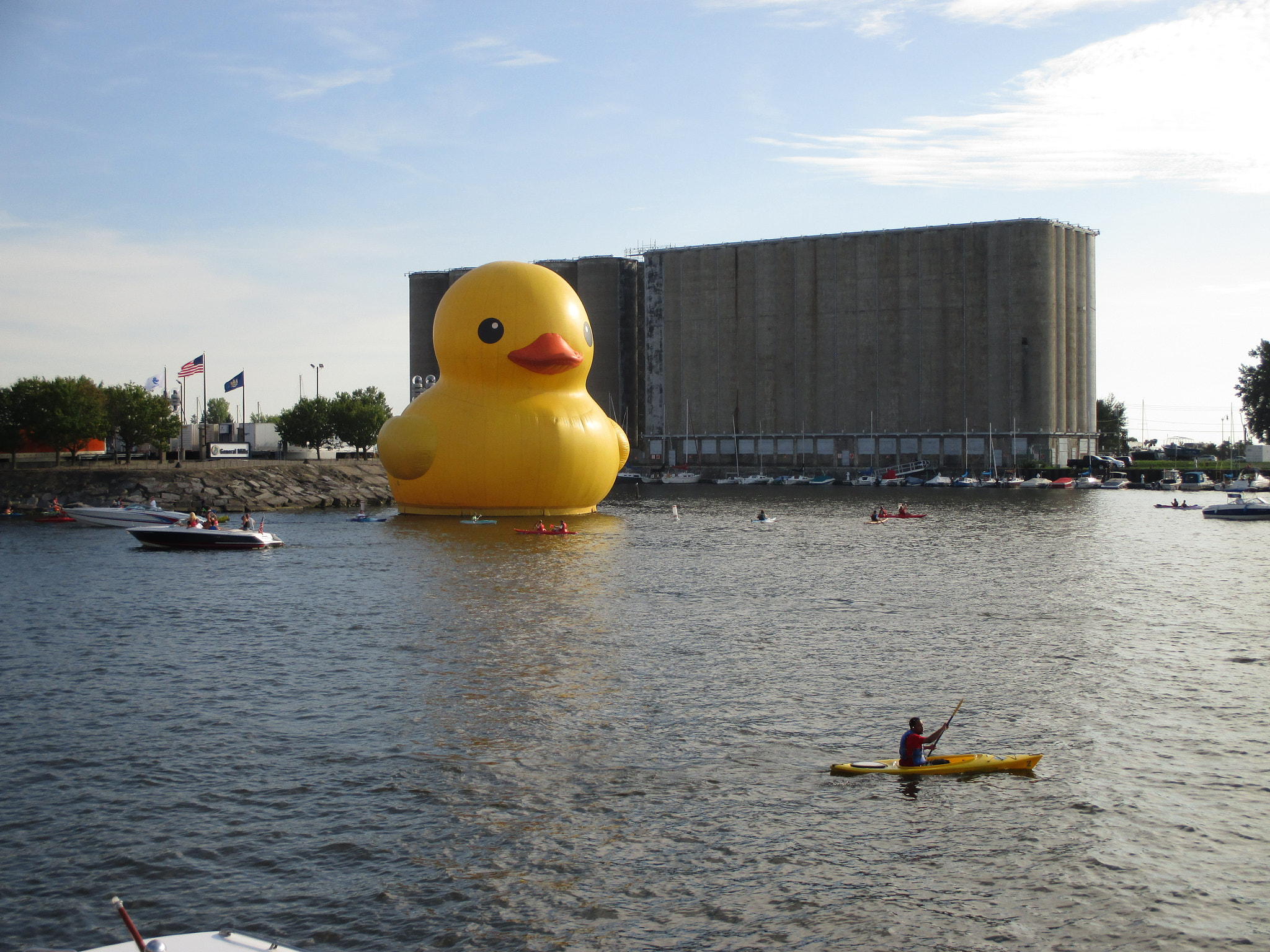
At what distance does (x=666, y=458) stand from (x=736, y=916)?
126m

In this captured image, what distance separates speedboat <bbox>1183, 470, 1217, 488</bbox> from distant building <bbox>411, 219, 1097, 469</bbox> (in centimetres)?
1413

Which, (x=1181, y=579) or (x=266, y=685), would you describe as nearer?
(x=266, y=685)

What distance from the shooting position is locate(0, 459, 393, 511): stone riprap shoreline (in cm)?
7250

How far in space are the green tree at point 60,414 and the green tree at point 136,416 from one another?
13.7 feet

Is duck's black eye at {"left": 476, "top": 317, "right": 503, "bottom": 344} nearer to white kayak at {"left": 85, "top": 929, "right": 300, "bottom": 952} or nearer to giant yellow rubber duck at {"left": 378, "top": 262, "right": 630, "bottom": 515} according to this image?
giant yellow rubber duck at {"left": 378, "top": 262, "right": 630, "bottom": 515}

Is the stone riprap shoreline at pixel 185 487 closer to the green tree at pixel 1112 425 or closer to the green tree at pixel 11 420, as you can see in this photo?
the green tree at pixel 11 420

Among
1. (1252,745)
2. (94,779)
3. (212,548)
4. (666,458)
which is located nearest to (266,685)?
(94,779)

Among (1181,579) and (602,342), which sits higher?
(602,342)

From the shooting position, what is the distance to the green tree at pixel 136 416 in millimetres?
90812

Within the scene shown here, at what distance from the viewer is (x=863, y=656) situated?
23312mm

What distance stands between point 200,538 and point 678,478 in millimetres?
83187

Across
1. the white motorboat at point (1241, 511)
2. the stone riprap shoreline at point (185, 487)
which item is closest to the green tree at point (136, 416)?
the stone riprap shoreline at point (185, 487)

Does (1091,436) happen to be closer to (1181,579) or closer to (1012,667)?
(1181,579)

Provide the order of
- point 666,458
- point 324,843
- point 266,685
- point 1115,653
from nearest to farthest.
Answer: point 324,843, point 266,685, point 1115,653, point 666,458
